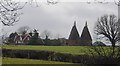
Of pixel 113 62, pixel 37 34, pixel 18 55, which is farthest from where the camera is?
pixel 37 34

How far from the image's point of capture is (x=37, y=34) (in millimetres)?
52750

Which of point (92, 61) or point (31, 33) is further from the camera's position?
point (31, 33)

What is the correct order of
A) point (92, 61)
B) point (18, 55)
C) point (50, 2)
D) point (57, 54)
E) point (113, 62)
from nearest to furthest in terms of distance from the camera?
point (50, 2) < point (113, 62) < point (92, 61) < point (57, 54) < point (18, 55)

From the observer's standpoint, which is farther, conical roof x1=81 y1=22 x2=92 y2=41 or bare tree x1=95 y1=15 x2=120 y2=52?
conical roof x1=81 y1=22 x2=92 y2=41

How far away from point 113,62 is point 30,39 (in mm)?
38892

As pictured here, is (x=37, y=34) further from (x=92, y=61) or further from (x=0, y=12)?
(x=0, y=12)

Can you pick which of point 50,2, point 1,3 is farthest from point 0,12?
point 50,2

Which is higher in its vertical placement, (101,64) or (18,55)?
(101,64)

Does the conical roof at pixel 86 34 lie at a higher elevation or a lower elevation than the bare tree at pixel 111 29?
lower

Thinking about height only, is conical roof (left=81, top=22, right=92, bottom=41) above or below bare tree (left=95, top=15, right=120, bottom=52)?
below

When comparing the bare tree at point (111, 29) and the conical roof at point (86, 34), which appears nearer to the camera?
the bare tree at point (111, 29)

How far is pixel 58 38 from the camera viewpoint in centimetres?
6316

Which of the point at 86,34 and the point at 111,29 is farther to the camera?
the point at 86,34

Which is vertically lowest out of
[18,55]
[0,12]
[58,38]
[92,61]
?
[58,38]
